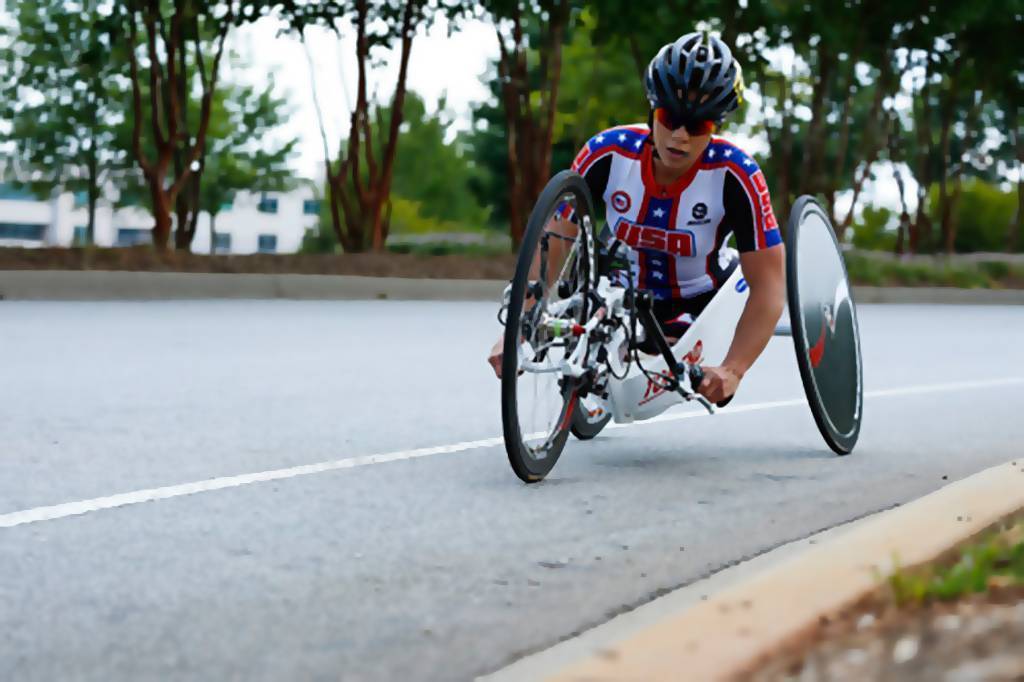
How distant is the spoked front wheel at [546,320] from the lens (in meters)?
6.07

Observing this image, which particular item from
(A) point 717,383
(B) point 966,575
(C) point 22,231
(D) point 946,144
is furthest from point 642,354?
(C) point 22,231

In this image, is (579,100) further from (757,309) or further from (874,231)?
(757,309)

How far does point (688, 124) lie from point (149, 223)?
124122mm

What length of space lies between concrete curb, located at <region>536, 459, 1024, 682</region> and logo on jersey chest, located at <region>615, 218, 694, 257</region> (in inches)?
74.0

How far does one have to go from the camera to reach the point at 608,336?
22.0 ft

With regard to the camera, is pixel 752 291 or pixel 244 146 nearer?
pixel 752 291

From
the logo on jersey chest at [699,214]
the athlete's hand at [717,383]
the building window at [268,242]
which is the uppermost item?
the logo on jersey chest at [699,214]

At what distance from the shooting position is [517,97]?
3100 centimetres

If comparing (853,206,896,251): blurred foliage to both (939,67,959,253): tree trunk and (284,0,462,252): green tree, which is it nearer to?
(939,67,959,253): tree trunk

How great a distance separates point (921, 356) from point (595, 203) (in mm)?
9117

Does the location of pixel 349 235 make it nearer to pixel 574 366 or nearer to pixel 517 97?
pixel 517 97

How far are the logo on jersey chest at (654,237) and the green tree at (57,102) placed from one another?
127 ft

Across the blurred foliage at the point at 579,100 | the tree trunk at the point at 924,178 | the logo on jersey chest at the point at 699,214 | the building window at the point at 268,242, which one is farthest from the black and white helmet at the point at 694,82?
the building window at the point at 268,242

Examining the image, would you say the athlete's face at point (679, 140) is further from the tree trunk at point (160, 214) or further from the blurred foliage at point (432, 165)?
the blurred foliage at point (432, 165)
